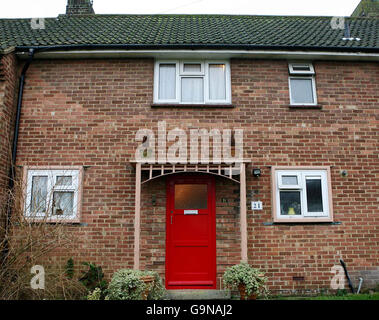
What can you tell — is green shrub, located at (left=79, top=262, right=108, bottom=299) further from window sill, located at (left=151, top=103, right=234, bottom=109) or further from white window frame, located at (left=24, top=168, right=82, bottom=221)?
window sill, located at (left=151, top=103, right=234, bottom=109)

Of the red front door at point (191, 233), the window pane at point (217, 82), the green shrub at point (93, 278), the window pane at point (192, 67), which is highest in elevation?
the window pane at point (192, 67)

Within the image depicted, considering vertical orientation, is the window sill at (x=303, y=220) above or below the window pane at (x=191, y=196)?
below

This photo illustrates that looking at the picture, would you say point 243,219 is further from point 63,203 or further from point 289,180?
point 63,203

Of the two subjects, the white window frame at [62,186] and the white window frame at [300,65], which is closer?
the white window frame at [62,186]

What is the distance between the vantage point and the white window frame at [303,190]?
7492mm

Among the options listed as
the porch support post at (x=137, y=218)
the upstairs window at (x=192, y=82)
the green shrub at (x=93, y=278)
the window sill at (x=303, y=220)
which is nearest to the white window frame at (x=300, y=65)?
the upstairs window at (x=192, y=82)

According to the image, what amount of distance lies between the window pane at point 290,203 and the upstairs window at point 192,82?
257 centimetres

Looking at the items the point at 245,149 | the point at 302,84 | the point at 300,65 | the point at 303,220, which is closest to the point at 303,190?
the point at 303,220

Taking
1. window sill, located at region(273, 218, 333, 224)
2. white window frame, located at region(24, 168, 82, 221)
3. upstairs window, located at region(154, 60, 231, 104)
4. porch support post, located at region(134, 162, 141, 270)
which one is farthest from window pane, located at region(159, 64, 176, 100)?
window sill, located at region(273, 218, 333, 224)

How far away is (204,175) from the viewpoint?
777cm

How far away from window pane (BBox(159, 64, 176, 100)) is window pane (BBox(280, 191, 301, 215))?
3.52 m

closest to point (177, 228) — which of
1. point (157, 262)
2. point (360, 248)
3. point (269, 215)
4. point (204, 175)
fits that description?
point (157, 262)

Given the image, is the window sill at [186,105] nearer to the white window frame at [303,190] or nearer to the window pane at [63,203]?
the white window frame at [303,190]
